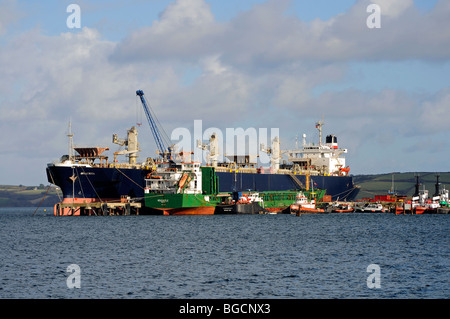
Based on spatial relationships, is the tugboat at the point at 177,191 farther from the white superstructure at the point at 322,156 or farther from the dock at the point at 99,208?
the white superstructure at the point at 322,156

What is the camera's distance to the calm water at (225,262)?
36531 mm

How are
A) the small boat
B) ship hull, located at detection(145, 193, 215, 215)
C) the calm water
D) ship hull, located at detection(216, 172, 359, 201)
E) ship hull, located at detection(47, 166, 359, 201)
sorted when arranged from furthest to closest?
ship hull, located at detection(216, 172, 359, 201) < the small boat < ship hull, located at detection(47, 166, 359, 201) < ship hull, located at detection(145, 193, 215, 215) < the calm water

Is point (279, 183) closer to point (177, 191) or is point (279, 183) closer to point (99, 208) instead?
point (177, 191)

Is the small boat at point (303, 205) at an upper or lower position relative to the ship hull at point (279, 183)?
lower

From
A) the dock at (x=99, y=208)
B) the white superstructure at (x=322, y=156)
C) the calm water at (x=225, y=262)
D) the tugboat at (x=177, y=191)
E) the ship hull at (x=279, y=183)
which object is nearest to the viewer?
the calm water at (x=225, y=262)

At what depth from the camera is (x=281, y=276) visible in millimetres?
41219

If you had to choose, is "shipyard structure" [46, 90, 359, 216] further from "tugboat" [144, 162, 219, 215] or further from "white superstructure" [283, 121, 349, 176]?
"white superstructure" [283, 121, 349, 176]

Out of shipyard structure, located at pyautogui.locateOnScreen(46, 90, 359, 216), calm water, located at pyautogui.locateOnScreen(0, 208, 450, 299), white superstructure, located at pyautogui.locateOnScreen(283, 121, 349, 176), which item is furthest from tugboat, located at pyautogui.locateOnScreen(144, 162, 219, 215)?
white superstructure, located at pyautogui.locateOnScreen(283, 121, 349, 176)

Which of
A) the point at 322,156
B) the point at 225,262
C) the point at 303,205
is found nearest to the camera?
the point at 225,262

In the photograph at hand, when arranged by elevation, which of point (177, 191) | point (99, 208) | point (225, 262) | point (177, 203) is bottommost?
point (225, 262)

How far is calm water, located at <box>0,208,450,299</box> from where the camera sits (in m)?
36.5

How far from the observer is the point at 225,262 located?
157ft

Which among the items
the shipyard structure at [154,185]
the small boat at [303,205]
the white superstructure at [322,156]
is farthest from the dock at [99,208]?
the white superstructure at [322,156]

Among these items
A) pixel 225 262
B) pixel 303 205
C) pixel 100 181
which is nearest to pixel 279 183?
pixel 303 205
